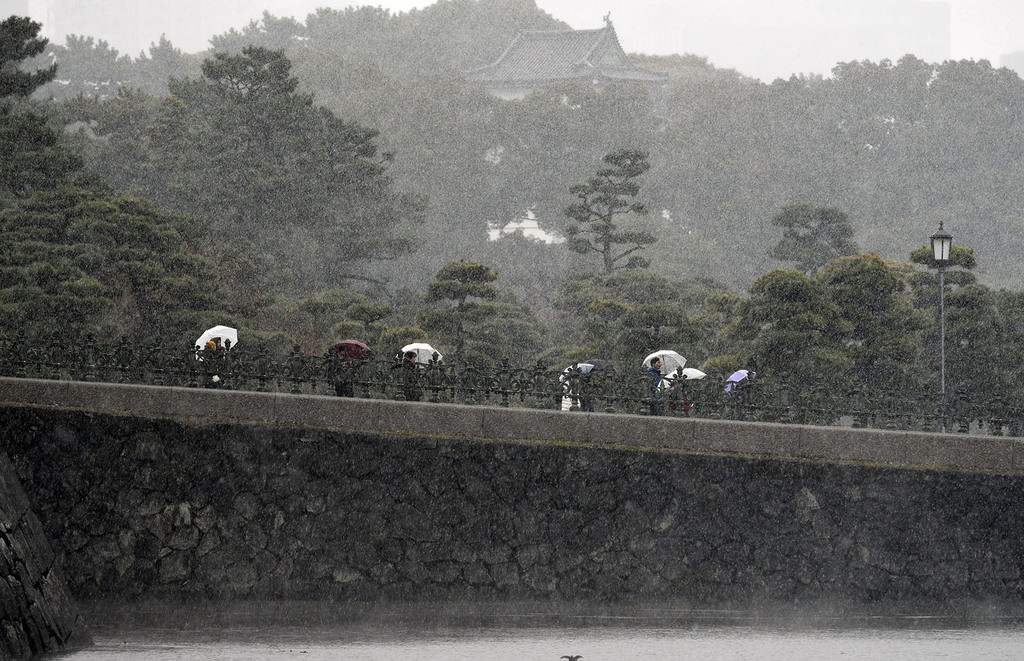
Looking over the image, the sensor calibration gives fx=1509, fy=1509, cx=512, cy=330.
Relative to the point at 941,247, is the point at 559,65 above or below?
above

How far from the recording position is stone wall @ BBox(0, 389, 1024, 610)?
16.1m

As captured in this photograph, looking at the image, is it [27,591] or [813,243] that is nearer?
[27,591]

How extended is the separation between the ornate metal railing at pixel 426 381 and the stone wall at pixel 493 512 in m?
1.30

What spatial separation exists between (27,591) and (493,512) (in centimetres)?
544

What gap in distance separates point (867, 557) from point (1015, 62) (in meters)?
152

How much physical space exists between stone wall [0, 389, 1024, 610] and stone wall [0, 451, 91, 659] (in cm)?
125

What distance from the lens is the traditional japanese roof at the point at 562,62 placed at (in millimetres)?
72875

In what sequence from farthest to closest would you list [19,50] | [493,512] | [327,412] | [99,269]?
[99,269] < [19,50] < [493,512] < [327,412]

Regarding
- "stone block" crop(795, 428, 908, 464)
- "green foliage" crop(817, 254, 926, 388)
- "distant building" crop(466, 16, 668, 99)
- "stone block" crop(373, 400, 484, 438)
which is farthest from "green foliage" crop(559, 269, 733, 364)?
"distant building" crop(466, 16, 668, 99)

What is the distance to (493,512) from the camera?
17.1 meters

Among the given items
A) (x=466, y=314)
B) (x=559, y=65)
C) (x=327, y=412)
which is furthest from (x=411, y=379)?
(x=559, y=65)

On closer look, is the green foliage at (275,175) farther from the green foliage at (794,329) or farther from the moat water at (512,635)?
the moat water at (512,635)

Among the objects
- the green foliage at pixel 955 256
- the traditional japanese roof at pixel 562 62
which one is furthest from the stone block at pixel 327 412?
the traditional japanese roof at pixel 562 62

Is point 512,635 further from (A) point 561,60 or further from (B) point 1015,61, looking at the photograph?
(B) point 1015,61
